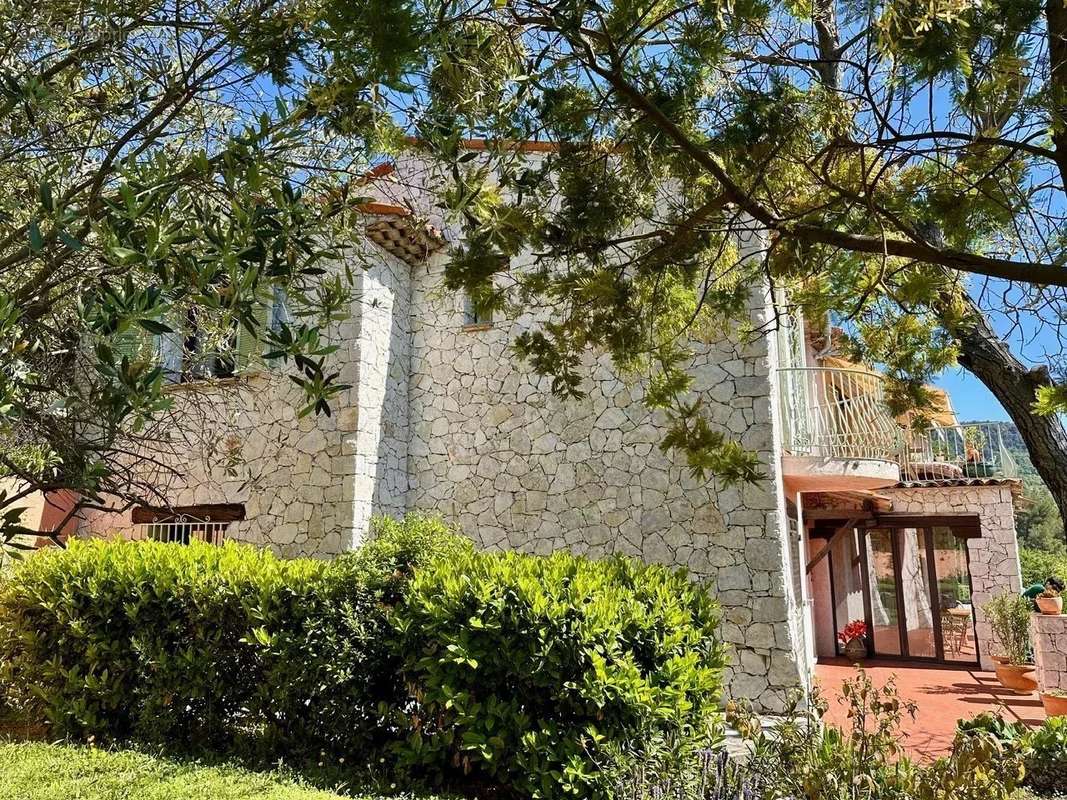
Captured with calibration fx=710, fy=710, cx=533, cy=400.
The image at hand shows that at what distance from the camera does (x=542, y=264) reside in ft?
15.3

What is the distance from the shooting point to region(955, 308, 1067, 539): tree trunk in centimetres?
512

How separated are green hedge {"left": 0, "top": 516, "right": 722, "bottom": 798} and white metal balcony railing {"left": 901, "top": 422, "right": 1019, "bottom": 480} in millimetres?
10301

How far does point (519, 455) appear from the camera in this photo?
976cm

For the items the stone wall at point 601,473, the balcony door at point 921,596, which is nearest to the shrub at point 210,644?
the stone wall at point 601,473

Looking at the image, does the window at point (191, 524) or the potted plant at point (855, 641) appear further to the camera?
the potted plant at point (855, 641)

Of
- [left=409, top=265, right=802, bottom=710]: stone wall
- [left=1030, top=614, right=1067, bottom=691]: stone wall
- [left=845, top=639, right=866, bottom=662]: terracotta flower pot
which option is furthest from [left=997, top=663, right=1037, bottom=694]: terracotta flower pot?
[left=409, top=265, right=802, bottom=710]: stone wall

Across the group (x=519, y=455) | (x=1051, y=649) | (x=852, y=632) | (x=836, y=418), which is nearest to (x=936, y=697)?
(x=1051, y=649)

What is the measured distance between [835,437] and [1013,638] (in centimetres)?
575

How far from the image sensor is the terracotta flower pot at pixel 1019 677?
11000mm

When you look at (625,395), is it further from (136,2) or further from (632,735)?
(136,2)

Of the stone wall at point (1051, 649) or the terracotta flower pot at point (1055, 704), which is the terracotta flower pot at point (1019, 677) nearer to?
the stone wall at point (1051, 649)

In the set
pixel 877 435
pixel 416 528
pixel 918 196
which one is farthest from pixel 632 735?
pixel 877 435

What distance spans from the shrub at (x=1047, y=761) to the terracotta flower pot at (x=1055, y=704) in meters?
3.17

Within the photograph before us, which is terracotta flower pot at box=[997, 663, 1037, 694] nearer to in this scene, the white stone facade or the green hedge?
the white stone facade
